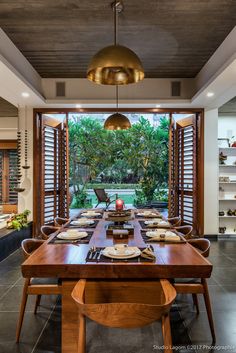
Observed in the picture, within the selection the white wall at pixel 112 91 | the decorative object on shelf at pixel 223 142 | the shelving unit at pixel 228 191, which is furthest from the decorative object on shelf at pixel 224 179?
the white wall at pixel 112 91

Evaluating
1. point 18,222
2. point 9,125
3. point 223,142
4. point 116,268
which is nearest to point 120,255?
point 116,268

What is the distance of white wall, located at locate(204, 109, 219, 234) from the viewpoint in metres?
5.98

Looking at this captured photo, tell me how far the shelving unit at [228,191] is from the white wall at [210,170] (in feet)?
0.91

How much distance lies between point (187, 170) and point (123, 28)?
3318mm

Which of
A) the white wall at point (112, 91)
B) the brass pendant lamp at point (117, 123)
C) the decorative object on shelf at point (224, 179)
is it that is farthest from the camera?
the decorative object on shelf at point (224, 179)

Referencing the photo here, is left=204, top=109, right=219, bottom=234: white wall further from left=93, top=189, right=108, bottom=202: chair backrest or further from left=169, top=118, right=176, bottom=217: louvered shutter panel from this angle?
left=93, top=189, right=108, bottom=202: chair backrest

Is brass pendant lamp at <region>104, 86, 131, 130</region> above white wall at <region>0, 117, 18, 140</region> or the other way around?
the other way around

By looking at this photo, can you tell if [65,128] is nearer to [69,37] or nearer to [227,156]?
[69,37]

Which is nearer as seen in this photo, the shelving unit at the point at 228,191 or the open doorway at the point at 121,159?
the shelving unit at the point at 228,191

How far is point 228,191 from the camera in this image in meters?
6.34

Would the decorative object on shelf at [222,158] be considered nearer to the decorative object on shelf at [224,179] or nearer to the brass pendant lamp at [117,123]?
the decorative object on shelf at [224,179]

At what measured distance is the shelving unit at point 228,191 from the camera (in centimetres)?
623

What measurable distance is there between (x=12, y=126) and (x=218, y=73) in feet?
20.8

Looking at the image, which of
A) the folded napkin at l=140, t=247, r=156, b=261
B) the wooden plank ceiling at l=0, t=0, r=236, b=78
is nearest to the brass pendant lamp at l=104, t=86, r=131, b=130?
the wooden plank ceiling at l=0, t=0, r=236, b=78
